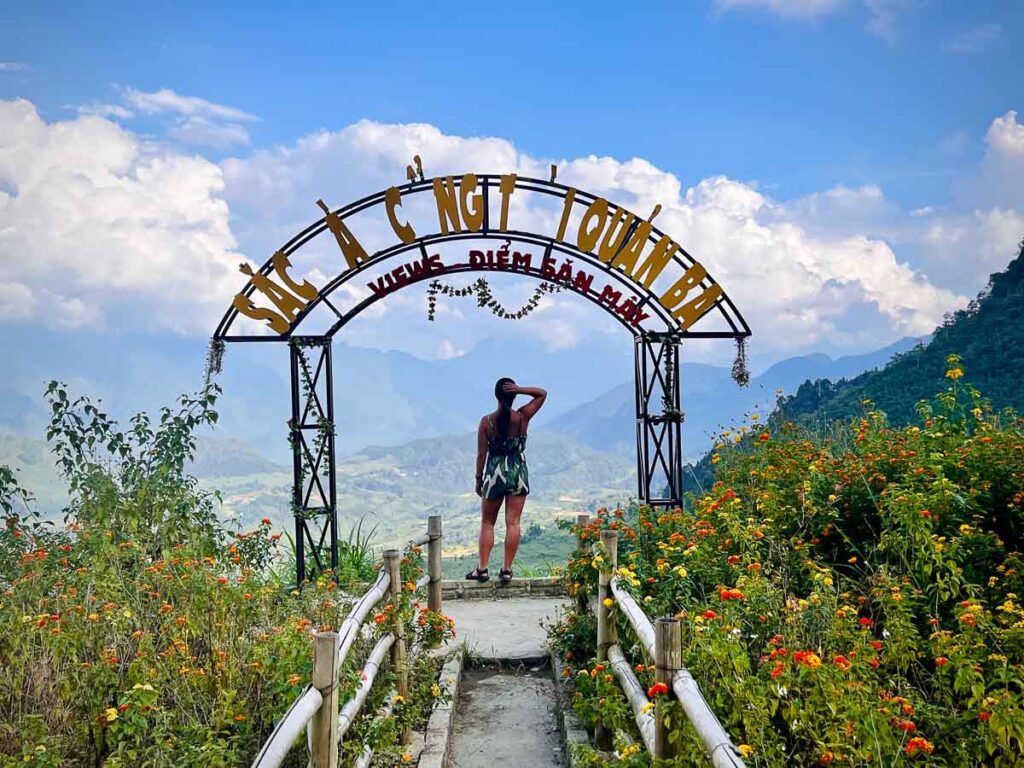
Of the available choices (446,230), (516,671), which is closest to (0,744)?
(516,671)

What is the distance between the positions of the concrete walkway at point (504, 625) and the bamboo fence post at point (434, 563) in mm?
376

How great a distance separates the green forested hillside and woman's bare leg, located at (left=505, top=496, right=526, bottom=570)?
422 inches

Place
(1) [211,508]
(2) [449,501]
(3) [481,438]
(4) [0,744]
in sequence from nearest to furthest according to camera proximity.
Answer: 1. (4) [0,744]
2. (1) [211,508]
3. (3) [481,438]
4. (2) [449,501]

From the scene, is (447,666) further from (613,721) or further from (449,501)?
(449,501)

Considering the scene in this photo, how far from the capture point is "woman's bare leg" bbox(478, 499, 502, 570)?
10.1m

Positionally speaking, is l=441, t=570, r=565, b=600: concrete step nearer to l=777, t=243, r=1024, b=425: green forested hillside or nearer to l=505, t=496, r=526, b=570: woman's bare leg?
l=505, t=496, r=526, b=570: woman's bare leg

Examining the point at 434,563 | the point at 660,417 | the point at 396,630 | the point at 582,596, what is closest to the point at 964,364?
the point at 660,417

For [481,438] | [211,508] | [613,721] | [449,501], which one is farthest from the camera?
[449,501]

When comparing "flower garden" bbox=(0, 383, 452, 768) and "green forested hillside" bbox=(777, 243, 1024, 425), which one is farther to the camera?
"green forested hillside" bbox=(777, 243, 1024, 425)

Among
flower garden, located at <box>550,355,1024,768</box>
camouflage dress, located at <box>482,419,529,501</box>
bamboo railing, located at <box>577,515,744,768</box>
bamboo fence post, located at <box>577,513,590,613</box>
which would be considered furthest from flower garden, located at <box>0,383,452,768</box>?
camouflage dress, located at <box>482,419,529,501</box>

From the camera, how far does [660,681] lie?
3934mm

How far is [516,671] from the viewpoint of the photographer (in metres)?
7.90

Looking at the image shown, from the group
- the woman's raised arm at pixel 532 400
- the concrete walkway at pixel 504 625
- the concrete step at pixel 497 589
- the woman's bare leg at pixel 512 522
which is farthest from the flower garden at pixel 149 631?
the concrete step at pixel 497 589

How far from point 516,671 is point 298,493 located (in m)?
3.66
